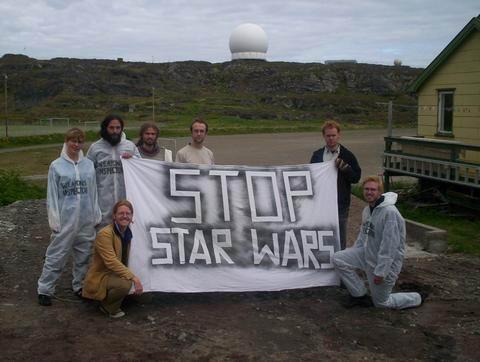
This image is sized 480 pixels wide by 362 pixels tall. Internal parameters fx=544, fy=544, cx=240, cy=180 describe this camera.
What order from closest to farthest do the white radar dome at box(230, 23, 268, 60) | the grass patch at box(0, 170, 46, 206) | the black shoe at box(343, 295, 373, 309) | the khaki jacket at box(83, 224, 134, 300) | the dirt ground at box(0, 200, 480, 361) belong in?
the dirt ground at box(0, 200, 480, 361) → the khaki jacket at box(83, 224, 134, 300) → the black shoe at box(343, 295, 373, 309) → the grass patch at box(0, 170, 46, 206) → the white radar dome at box(230, 23, 268, 60)

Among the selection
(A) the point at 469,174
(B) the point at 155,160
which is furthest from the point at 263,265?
(A) the point at 469,174

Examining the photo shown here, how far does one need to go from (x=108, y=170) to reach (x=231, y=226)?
1.53m

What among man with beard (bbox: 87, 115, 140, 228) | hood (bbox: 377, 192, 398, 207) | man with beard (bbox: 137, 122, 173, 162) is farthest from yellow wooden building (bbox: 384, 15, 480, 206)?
man with beard (bbox: 87, 115, 140, 228)

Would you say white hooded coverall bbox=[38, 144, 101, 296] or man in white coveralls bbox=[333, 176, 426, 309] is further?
white hooded coverall bbox=[38, 144, 101, 296]

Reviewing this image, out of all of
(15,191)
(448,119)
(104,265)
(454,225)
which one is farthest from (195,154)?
(448,119)

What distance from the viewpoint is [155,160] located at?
20.6ft

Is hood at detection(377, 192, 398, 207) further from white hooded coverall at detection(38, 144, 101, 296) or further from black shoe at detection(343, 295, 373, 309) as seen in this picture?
white hooded coverall at detection(38, 144, 101, 296)

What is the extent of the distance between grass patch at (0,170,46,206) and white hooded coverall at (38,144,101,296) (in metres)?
7.13

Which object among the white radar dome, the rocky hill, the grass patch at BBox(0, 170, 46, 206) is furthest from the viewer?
the white radar dome

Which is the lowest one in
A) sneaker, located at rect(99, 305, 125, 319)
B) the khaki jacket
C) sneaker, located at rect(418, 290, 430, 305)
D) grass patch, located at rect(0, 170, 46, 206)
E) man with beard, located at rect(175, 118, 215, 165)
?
sneaker, located at rect(418, 290, 430, 305)

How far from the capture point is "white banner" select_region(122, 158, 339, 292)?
5.97 metres

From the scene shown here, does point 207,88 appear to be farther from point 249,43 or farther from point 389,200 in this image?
point 389,200

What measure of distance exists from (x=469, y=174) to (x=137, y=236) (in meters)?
7.75

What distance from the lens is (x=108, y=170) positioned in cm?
609
